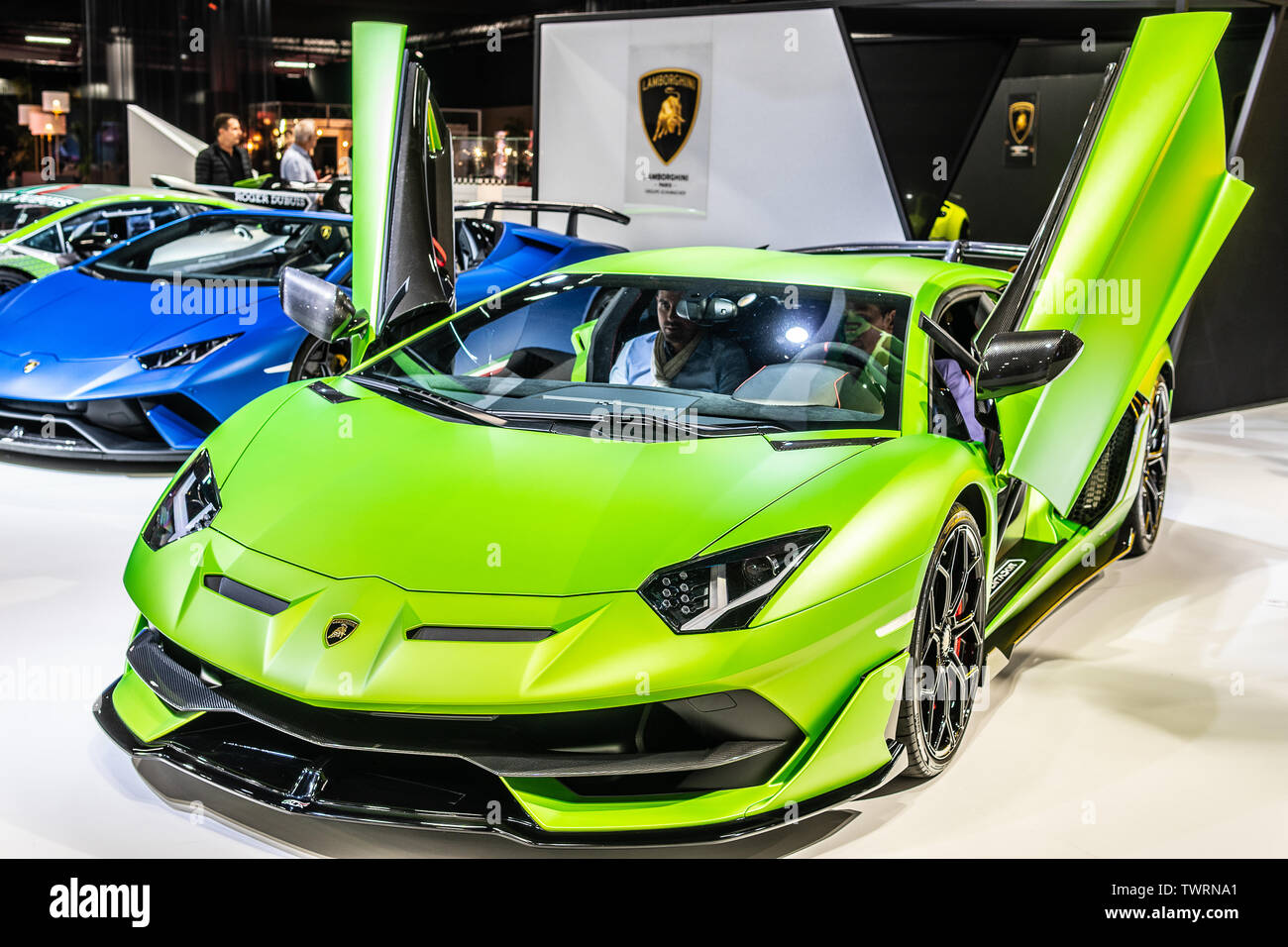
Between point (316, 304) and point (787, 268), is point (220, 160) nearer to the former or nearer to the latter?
point (316, 304)

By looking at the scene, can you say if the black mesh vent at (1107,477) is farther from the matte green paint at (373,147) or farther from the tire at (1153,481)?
the matte green paint at (373,147)

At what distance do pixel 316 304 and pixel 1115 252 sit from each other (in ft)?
7.25

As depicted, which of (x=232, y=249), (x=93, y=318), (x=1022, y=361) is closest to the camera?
(x=1022, y=361)

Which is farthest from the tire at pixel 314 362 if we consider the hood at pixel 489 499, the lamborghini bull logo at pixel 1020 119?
the lamborghini bull logo at pixel 1020 119

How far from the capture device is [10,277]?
27.4 ft

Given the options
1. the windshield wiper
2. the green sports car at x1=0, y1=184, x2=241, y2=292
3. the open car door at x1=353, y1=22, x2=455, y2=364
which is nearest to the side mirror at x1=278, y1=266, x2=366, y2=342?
the open car door at x1=353, y1=22, x2=455, y2=364

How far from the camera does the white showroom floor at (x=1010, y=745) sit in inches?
98.7

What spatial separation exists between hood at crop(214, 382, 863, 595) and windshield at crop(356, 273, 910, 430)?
8.7 inches

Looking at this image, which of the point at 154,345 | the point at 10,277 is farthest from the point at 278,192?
the point at 154,345

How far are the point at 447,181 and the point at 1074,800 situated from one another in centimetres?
279

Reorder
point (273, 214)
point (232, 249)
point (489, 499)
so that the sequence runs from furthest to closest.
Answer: point (273, 214)
point (232, 249)
point (489, 499)

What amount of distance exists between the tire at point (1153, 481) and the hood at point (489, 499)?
248 cm

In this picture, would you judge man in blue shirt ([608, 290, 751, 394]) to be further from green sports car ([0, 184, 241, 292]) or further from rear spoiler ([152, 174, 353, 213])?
green sports car ([0, 184, 241, 292])

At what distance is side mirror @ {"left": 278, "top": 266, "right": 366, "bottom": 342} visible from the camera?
366 cm
